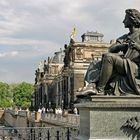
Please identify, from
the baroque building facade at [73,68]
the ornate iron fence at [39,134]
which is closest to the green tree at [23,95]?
the baroque building facade at [73,68]

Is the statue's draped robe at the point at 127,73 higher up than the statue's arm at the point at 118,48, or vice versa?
the statue's arm at the point at 118,48

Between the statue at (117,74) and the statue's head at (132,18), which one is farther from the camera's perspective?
the statue's head at (132,18)

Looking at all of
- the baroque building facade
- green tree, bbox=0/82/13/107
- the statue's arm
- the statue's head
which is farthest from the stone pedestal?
green tree, bbox=0/82/13/107

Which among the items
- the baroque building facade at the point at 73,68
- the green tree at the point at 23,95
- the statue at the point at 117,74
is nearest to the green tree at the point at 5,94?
the green tree at the point at 23,95

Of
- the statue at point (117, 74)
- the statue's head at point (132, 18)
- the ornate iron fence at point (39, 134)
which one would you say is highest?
the statue's head at point (132, 18)

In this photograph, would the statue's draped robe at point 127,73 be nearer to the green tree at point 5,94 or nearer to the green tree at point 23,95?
the green tree at point 23,95

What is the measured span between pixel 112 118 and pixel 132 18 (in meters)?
2.12

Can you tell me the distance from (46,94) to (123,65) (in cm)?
10815

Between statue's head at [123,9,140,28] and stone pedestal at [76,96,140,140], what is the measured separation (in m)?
1.64

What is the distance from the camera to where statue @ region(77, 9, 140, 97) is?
9.01m

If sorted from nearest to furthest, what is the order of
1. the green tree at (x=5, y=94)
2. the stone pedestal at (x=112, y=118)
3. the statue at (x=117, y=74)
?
the stone pedestal at (x=112, y=118)
the statue at (x=117, y=74)
the green tree at (x=5, y=94)

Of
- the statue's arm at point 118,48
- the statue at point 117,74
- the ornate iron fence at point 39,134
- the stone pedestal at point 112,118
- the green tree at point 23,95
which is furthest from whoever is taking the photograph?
the green tree at point 23,95

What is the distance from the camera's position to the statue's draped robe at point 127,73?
902cm

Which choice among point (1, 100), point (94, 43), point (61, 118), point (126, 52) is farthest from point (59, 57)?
point (126, 52)
